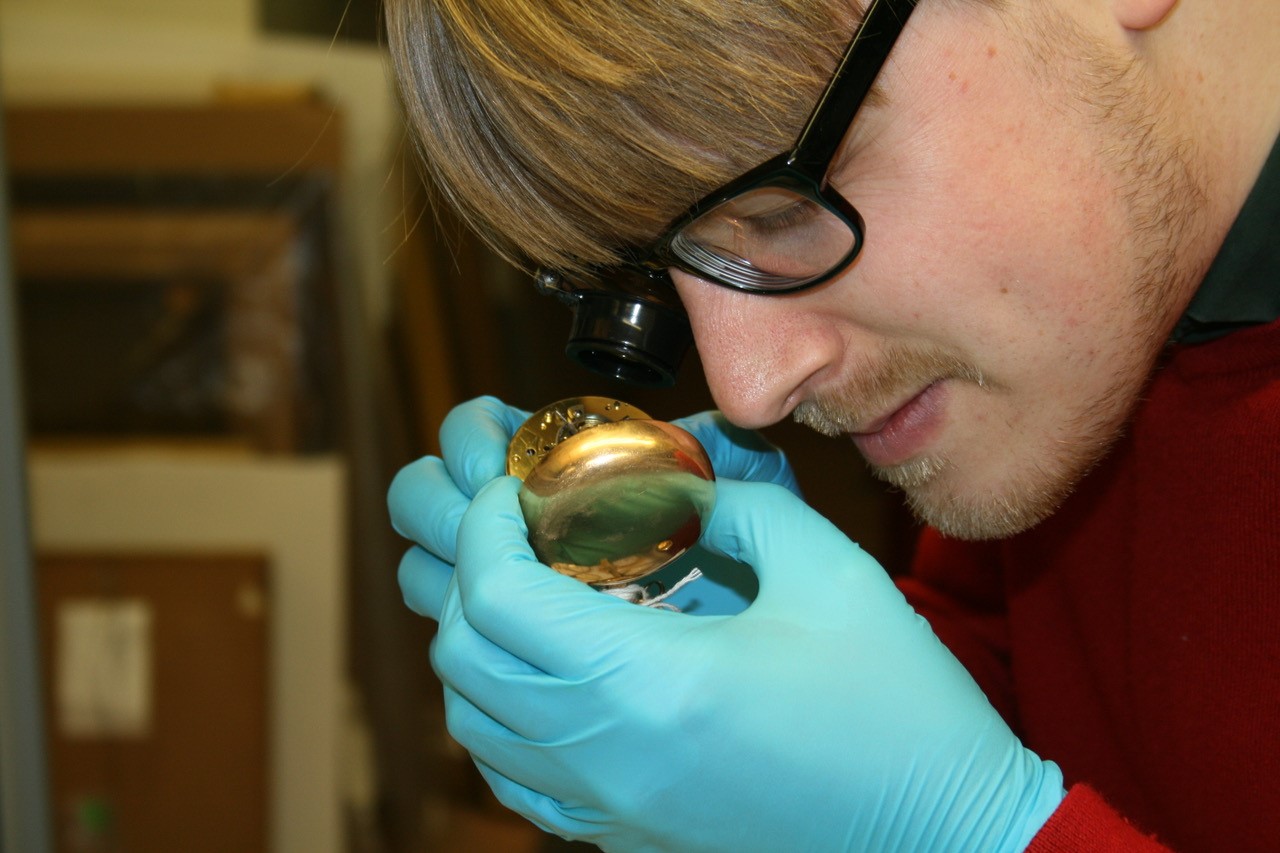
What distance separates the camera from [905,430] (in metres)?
0.81

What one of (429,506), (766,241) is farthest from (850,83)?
(429,506)

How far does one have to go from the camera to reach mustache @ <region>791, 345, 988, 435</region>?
75 centimetres

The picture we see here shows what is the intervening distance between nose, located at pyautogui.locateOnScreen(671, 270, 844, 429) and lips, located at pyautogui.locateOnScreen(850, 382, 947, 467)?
3.5 inches

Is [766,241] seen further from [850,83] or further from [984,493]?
[984,493]

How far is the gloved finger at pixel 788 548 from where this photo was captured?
70 centimetres

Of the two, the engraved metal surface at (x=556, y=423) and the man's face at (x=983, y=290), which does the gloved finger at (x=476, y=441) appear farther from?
the man's face at (x=983, y=290)

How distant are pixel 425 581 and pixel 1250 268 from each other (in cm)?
68

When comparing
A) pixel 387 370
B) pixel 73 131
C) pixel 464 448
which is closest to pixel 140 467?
pixel 387 370

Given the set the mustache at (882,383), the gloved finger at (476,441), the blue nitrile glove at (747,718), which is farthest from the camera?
the gloved finger at (476,441)

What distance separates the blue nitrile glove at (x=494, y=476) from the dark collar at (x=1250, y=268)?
366 millimetres

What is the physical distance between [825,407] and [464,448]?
0.30 m

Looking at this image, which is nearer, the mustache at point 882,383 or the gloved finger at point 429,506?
the mustache at point 882,383

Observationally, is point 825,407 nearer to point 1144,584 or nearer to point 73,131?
point 1144,584

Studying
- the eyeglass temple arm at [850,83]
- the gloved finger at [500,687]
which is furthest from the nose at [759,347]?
the gloved finger at [500,687]
